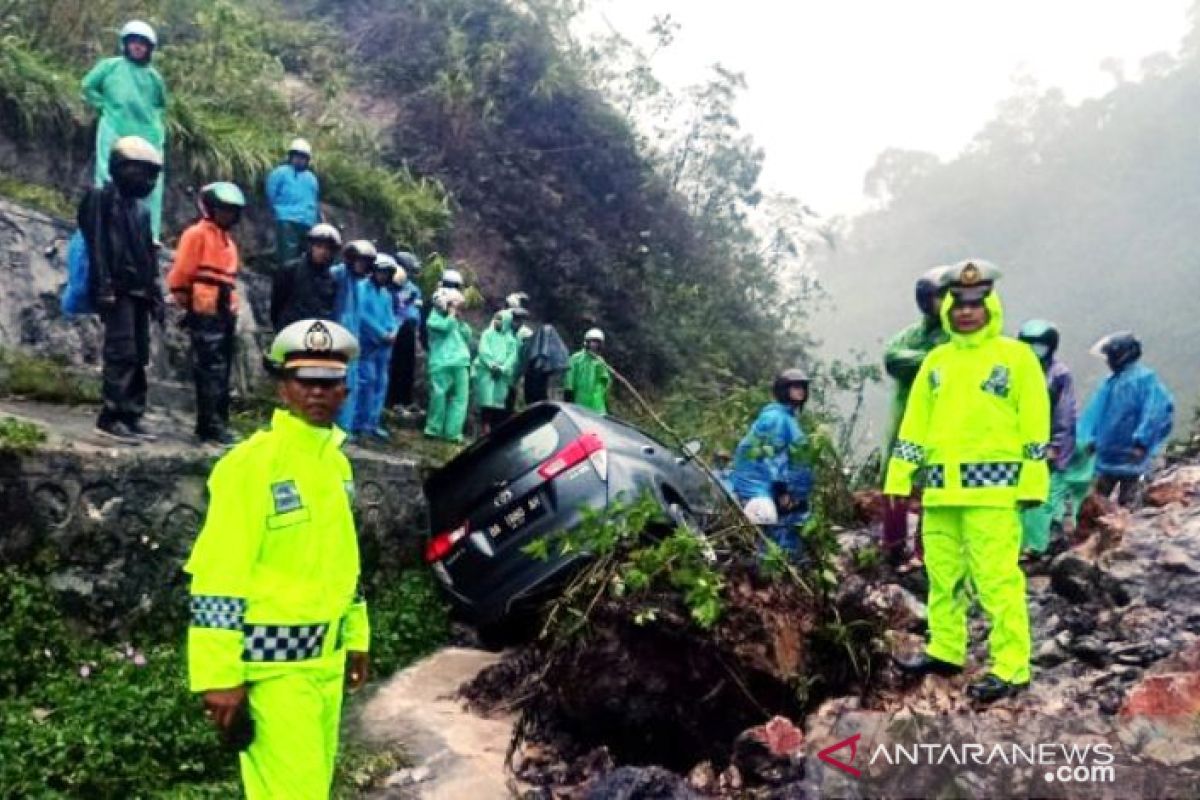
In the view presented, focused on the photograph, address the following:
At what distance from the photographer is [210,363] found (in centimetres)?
580

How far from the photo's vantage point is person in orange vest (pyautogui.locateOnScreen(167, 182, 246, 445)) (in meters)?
5.74

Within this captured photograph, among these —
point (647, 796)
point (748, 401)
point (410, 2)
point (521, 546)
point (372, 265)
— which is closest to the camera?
point (647, 796)

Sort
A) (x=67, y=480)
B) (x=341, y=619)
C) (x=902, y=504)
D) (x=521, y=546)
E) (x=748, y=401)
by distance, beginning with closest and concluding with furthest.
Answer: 1. (x=341, y=619)
2. (x=67, y=480)
3. (x=521, y=546)
4. (x=902, y=504)
5. (x=748, y=401)

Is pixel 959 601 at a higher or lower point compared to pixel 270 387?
lower

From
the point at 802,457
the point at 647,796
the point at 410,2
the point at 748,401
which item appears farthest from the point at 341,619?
the point at 410,2

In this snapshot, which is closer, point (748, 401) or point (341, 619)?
point (341, 619)

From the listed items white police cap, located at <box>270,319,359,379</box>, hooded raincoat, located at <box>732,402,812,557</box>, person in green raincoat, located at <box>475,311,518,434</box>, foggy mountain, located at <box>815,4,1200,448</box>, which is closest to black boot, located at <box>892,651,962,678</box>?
hooded raincoat, located at <box>732,402,812,557</box>

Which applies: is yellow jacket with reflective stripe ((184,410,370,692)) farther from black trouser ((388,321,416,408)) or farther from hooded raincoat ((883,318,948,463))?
black trouser ((388,321,416,408))

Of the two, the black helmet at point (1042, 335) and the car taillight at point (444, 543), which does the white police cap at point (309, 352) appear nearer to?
the car taillight at point (444, 543)

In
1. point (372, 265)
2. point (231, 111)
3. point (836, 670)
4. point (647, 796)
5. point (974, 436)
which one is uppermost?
point (231, 111)

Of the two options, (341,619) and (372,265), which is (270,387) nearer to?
(372,265)

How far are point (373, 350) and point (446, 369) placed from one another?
138cm

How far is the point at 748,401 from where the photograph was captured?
28.2 ft

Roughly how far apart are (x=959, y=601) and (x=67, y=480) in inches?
165
